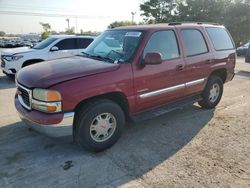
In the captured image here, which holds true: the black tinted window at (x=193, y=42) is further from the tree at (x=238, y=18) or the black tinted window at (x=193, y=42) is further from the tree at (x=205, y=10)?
the tree at (x=238, y=18)

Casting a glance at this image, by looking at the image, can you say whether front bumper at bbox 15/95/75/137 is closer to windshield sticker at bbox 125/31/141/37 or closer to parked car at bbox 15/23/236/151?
parked car at bbox 15/23/236/151

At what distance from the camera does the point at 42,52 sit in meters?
9.48

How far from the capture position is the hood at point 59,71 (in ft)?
11.9

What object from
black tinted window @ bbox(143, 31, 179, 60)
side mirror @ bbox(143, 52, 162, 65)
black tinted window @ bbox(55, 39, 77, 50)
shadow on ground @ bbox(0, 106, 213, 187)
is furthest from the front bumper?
black tinted window @ bbox(55, 39, 77, 50)

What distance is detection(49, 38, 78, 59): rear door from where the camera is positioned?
970 centimetres

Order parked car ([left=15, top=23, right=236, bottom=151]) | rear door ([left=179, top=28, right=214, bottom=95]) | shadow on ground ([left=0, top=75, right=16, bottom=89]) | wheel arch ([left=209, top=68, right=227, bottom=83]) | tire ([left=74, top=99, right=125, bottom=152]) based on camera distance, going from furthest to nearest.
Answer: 1. shadow on ground ([left=0, top=75, right=16, bottom=89])
2. wheel arch ([left=209, top=68, right=227, bottom=83])
3. rear door ([left=179, top=28, right=214, bottom=95])
4. tire ([left=74, top=99, right=125, bottom=152])
5. parked car ([left=15, top=23, right=236, bottom=151])

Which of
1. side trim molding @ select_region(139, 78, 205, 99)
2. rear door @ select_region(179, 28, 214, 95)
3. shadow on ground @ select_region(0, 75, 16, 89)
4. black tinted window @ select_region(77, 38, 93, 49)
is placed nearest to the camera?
side trim molding @ select_region(139, 78, 205, 99)

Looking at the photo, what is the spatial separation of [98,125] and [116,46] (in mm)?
1471

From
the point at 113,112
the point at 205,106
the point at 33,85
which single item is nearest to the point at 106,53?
the point at 113,112

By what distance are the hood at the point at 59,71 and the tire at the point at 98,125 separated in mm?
475

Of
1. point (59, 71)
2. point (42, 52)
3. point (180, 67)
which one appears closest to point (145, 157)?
point (59, 71)

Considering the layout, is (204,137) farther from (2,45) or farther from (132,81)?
(2,45)

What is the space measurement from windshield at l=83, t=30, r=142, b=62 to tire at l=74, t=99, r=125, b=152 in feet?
2.77

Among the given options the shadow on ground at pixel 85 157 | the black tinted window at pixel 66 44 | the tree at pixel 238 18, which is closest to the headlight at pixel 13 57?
the black tinted window at pixel 66 44
